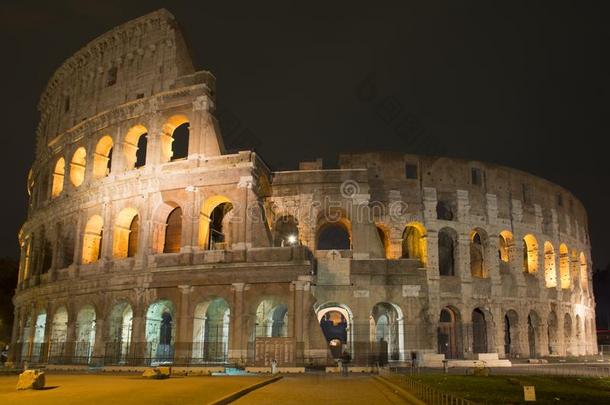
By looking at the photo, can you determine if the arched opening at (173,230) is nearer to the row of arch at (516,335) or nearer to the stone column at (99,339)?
the stone column at (99,339)

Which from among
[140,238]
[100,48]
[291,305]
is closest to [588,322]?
[291,305]

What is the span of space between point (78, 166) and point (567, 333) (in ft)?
116

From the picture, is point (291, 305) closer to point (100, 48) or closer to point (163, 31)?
point (163, 31)

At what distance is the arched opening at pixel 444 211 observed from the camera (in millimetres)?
36281

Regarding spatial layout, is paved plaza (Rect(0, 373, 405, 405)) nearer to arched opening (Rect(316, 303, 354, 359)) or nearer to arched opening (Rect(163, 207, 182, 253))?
arched opening (Rect(316, 303, 354, 359))

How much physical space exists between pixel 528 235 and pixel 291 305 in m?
20.4

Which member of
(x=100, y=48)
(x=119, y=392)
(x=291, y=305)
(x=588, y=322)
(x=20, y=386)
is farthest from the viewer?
(x=588, y=322)

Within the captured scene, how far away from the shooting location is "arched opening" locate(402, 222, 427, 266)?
35.1 m

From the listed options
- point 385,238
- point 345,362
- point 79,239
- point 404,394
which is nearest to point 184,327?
point 345,362

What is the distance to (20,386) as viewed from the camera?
15.2 m

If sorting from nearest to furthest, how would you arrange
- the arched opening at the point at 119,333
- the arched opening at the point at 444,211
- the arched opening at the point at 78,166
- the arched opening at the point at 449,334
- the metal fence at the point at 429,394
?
the metal fence at the point at 429,394, the arched opening at the point at 119,333, the arched opening at the point at 449,334, the arched opening at the point at 78,166, the arched opening at the point at 444,211

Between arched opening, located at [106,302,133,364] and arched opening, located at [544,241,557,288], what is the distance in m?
27.9

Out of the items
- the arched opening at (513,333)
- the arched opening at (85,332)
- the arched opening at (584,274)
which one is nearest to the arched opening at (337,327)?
the arched opening at (513,333)

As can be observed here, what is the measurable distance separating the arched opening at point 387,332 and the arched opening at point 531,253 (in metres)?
11.9
